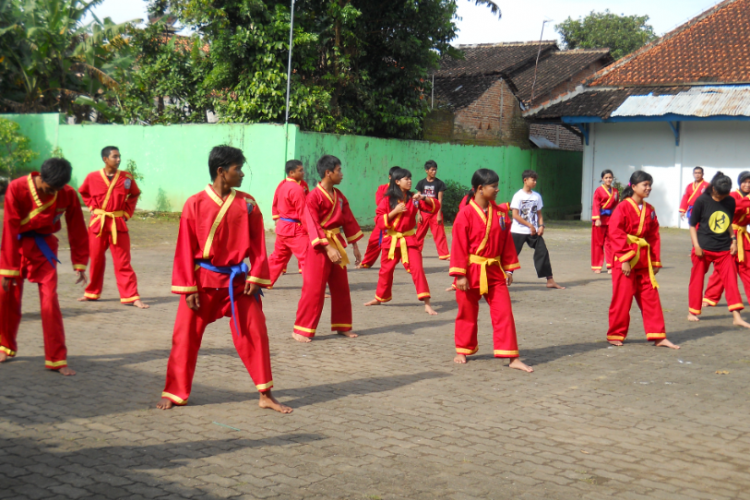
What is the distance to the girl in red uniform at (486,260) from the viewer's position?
6.48 m

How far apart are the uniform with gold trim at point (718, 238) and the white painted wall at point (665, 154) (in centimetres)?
1413

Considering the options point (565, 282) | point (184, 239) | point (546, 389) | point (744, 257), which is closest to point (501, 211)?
point (546, 389)

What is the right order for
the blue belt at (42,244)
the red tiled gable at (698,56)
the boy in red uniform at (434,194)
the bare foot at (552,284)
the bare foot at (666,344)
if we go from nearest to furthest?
the blue belt at (42,244)
the bare foot at (666,344)
the bare foot at (552,284)
the boy in red uniform at (434,194)
the red tiled gable at (698,56)

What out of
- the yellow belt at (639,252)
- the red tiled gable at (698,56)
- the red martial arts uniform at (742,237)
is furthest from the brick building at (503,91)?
the yellow belt at (639,252)

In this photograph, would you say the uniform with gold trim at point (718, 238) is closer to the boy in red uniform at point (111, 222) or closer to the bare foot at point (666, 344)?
the bare foot at point (666, 344)

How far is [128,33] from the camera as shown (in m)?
23.7

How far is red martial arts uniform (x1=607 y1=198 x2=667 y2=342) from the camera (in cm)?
732

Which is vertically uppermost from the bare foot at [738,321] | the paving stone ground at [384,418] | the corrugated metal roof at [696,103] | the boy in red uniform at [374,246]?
the corrugated metal roof at [696,103]

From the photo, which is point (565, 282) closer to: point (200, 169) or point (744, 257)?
point (744, 257)

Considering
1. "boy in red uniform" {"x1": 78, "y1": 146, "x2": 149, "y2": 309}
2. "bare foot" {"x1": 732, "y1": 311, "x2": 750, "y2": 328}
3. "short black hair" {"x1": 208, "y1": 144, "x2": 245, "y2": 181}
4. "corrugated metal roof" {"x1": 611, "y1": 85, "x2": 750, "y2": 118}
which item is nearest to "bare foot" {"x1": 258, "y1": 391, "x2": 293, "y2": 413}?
"short black hair" {"x1": 208, "y1": 144, "x2": 245, "y2": 181}

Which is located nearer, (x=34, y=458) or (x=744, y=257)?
(x=34, y=458)

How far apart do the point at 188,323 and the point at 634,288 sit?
4462 millimetres

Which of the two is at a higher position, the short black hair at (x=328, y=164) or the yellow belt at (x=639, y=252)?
the short black hair at (x=328, y=164)

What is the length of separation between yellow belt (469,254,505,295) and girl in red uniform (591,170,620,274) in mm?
6622
